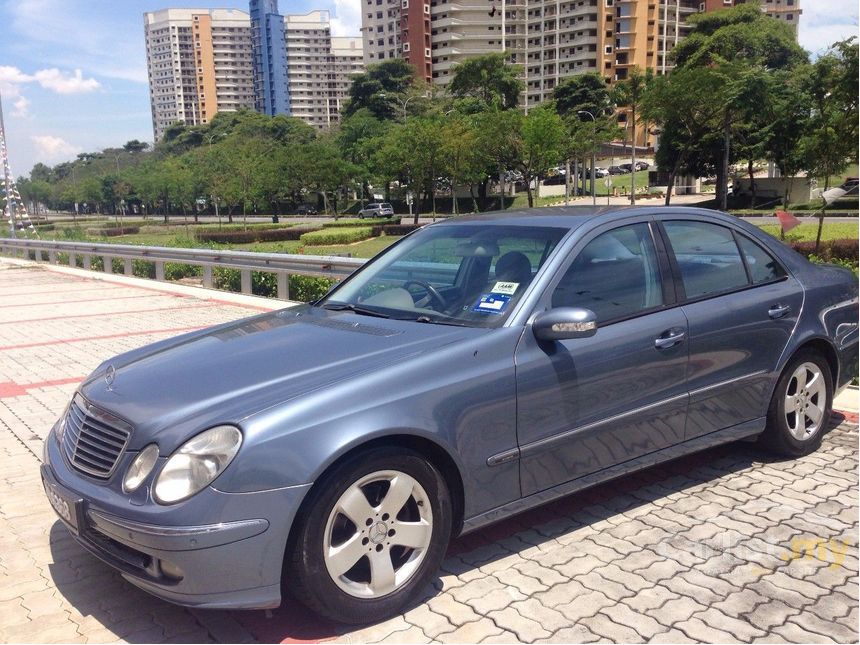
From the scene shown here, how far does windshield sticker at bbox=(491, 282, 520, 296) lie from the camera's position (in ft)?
12.6

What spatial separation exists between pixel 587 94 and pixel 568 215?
93624 mm

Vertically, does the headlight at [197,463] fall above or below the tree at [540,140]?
below

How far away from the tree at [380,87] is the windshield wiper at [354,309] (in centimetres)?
9317

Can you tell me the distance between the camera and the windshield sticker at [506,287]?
12.6ft

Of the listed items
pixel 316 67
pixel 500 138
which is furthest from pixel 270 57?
pixel 500 138

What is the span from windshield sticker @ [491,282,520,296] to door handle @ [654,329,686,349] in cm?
79

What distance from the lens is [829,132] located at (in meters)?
22.2

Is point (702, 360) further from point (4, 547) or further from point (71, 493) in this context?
point (4, 547)

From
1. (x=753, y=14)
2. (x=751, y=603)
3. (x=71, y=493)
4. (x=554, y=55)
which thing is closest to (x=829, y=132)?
(x=751, y=603)

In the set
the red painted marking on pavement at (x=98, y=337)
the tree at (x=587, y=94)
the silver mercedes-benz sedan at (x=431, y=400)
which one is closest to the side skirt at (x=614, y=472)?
the silver mercedes-benz sedan at (x=431, y=400)

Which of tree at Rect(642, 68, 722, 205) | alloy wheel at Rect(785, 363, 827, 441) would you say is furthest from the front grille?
tree at Rect(642, 68, 722, 205)

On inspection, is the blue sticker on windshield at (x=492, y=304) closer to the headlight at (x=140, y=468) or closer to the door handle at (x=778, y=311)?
the headlight at (x=140, y=468)

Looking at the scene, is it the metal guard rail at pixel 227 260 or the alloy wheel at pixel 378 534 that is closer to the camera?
the alloy wheel at pixel 378 534

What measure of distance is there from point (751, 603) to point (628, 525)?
85cm
